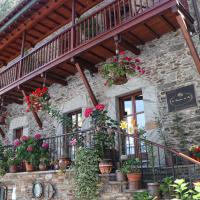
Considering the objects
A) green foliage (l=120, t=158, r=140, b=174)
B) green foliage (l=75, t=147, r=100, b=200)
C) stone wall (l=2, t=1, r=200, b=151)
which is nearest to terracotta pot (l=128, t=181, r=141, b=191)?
green foliage (l=120, t=158, r=140, b=174)

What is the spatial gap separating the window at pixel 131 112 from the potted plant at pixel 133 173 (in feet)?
5.41

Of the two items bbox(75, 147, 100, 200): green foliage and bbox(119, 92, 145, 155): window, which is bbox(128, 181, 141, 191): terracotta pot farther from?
bbox(119, 92, 145, 155): window

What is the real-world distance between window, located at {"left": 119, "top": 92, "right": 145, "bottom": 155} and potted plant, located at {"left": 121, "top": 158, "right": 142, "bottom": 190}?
165 cm

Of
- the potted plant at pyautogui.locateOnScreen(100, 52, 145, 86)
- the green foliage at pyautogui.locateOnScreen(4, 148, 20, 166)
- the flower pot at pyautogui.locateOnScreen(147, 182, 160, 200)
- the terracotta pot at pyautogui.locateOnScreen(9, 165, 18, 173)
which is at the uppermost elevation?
the potted plant at pyautogui.locateOnScreen(100, 52, 145, 86)

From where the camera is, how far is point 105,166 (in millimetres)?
5281

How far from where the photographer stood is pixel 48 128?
9.02m

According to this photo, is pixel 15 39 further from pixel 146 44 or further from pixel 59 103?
pixel 146 44

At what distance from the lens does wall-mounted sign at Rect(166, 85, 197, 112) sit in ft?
19.4

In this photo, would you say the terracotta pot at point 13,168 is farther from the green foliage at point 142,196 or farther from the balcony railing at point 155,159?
the green foliage at point 142,196

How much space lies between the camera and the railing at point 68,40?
741 cm

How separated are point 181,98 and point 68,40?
12.4 feet

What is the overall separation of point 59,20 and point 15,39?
213cm

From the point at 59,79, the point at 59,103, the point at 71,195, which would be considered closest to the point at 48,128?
the point at 59,103

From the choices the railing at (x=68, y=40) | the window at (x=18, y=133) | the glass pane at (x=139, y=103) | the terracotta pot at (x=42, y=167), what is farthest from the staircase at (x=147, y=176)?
the window at (x=18, y=133)
